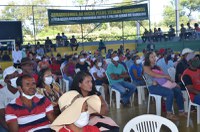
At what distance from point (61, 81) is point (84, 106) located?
21.1ft

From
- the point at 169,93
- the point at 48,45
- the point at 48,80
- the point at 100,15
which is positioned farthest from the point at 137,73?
the point at 48,45

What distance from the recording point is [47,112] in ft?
10.4

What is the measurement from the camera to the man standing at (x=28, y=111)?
299cm

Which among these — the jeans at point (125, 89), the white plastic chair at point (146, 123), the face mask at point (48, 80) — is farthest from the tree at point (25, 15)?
the white plastic chair at point (146, 123)

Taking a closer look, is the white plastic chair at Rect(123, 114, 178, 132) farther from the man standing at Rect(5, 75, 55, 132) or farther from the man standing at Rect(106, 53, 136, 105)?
the man standing at Rect(106, 53, 136, 105)

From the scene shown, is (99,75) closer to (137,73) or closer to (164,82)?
(137,73)

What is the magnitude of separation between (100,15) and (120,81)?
10401 millimetres

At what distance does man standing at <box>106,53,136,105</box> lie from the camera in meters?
6.68

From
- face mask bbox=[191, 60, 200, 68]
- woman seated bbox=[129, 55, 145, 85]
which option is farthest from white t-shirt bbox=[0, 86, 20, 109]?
woman seated bbox=[129, 55, 145, 85]

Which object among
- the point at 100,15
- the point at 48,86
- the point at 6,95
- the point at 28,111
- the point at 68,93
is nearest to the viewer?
the point at 68,93

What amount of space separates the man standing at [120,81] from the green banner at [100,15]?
9750 millimetres

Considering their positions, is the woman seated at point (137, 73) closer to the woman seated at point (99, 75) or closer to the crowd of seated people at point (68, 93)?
the crowd of seated people at point (68, 93)

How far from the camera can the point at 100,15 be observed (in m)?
16.8

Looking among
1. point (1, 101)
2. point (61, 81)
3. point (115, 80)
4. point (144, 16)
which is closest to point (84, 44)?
point (144, 16)
